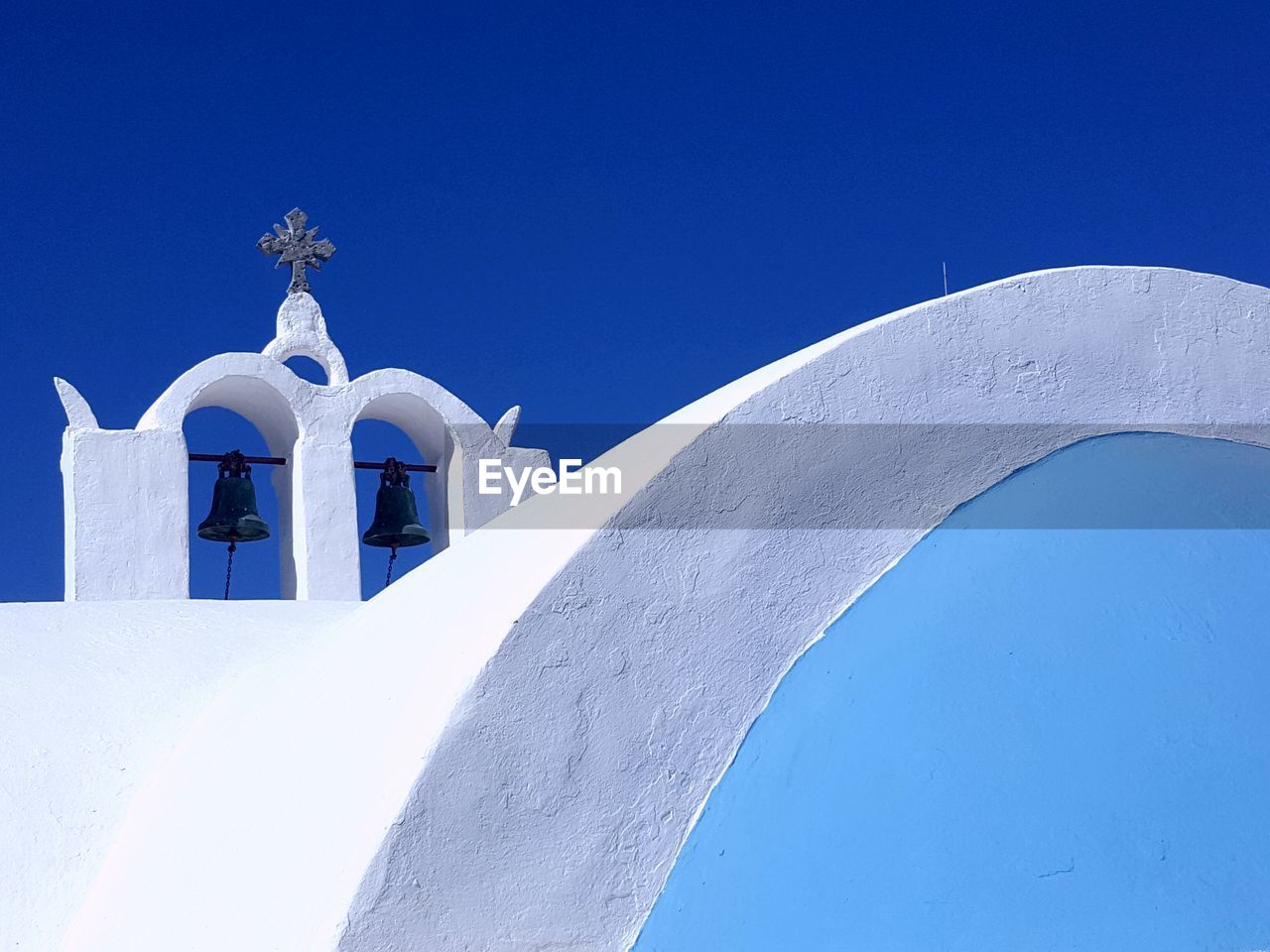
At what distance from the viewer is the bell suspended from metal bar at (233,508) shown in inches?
264

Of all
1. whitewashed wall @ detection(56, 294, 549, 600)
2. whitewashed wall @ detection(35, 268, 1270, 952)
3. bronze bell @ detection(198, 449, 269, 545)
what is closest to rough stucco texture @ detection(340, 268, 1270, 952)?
whitewashed wall @ detection(35, 268, 1270, 952)

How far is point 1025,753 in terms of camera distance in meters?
3.10

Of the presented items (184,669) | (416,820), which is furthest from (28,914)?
(416,820)

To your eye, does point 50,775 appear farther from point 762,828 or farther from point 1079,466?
point 1079,466

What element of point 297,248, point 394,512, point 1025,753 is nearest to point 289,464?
point 394,512

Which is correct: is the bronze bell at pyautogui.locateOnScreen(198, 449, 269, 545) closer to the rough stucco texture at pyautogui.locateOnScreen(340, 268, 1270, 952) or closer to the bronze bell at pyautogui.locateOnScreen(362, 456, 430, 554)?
the bronze bell at pyautogui.locateOnScreen(362, 456, 430, 554)

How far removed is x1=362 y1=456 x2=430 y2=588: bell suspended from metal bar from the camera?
277 inches

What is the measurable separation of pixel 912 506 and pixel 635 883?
101cm

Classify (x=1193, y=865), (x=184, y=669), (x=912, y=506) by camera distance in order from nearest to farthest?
(x=1193, y=865)
(x=912, y=506)
(x=184, y=669)

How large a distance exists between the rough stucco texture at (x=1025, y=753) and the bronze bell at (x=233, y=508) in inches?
160

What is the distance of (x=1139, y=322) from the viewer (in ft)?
11.5

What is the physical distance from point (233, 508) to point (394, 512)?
29.2 inches

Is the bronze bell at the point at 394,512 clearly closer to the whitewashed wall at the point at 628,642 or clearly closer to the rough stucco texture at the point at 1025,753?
the whitewashed wall at the point at 628,642

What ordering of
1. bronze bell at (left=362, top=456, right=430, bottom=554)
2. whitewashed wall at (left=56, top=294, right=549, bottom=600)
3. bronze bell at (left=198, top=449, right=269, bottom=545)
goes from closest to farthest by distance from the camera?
whitewashed wall at (left=56, top=294, right=549, bottom=600) < bronze bell at (left=198, top=449, right=269, bottom=545) < bronze bell at (left=362, top=456, right=430, bottom=554)
